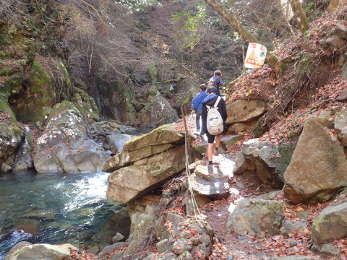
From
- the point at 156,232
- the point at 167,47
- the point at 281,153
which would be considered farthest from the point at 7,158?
the point at 167,47

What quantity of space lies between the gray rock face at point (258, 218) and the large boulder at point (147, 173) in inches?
211

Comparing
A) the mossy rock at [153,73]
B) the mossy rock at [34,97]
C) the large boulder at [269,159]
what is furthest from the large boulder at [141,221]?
the mossy rock at [153,73]

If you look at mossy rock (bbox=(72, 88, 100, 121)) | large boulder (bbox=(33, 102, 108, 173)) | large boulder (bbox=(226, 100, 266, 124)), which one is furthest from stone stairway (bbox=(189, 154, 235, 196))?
mossy rock (bbox=(72, 88, 100, 121))

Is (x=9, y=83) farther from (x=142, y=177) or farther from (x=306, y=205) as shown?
(x=306, y=205)

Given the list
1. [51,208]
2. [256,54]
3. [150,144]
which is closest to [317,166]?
[256,54]

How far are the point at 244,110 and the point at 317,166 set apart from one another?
17.1 ft

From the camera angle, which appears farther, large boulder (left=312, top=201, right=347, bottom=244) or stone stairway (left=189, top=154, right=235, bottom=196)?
stone stairway (left=189, top=154, right=235, bottom=196)

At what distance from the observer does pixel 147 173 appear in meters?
10.7

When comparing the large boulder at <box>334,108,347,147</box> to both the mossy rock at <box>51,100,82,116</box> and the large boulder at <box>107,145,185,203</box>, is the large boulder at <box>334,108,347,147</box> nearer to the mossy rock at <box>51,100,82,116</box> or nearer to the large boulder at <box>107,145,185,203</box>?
the large boulder at <box>107,145,185,203</box>

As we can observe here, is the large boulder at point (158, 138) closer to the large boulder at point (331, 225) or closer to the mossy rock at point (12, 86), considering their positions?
the large boulder at point (331, 225)

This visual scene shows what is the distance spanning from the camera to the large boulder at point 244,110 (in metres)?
9.79

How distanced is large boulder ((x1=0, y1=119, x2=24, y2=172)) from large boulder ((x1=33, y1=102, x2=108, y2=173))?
3.16 ft

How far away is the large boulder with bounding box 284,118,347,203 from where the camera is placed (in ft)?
16.0

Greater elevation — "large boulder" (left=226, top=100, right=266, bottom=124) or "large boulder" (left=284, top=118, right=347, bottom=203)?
"large boulder" (left=226, top=100, right=266, bottom=124)
